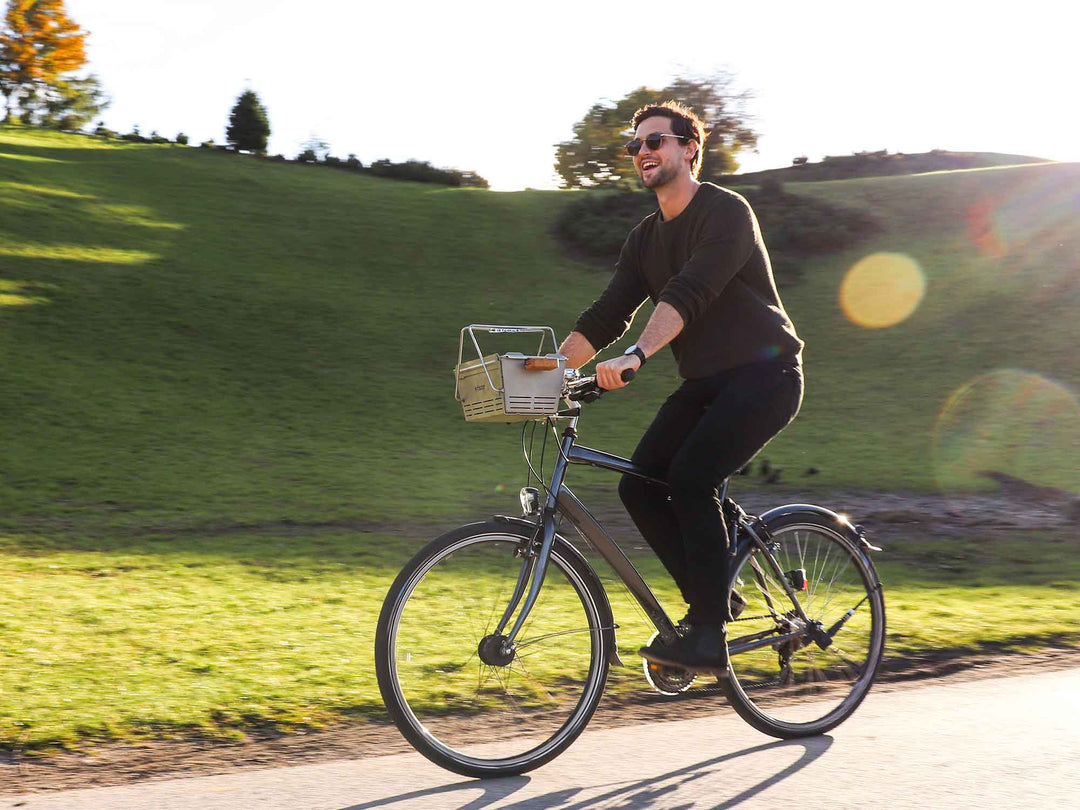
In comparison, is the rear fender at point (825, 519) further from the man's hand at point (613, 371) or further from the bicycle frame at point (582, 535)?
the man's hand at point (613, 371)

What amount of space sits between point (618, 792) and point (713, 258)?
1.86m

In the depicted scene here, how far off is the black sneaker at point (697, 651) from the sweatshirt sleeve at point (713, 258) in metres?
1.13

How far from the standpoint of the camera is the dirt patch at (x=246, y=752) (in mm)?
3877

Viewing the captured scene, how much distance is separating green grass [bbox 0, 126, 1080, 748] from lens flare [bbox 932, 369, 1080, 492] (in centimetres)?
7

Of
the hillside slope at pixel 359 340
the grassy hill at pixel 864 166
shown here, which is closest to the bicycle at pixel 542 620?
the hillside slope at pixel 359 340

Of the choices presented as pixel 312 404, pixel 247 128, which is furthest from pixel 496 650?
pixel 247 128

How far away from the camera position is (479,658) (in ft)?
13.3

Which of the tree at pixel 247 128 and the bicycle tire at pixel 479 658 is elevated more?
the tree at pixel 247 128

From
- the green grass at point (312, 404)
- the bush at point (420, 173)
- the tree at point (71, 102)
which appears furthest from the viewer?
A: the tree at point (71, 102)

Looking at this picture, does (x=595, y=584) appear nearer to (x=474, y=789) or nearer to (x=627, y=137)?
(x=474, y=789)

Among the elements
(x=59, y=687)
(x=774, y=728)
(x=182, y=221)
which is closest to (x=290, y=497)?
(x=59, y=687)

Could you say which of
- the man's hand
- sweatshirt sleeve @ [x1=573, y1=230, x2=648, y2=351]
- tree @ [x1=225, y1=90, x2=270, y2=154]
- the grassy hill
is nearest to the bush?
tree @ [x1=225, y1=90, x2=270, y2=154]

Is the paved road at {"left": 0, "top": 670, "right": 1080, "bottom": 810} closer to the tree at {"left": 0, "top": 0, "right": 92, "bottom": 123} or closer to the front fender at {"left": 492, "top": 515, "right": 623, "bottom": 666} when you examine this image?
the front fender at {"left": 492, "top": 515, "right": 623, "bottom": 666}

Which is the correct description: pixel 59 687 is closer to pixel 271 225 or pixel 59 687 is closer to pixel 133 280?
pixel 133 280
